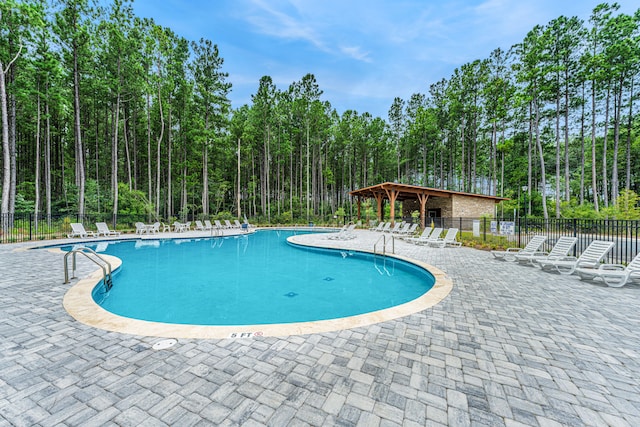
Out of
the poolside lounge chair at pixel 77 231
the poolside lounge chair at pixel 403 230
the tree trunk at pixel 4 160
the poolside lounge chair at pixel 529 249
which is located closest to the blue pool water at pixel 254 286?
the poolside lounge chair at pixel 529 249

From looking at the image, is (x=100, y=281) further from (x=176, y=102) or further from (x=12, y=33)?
(x=176, y=102)

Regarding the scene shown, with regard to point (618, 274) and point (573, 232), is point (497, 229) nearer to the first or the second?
point (573, 232)

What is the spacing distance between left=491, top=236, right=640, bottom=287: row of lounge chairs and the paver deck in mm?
1915

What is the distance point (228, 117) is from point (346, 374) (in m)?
23.1

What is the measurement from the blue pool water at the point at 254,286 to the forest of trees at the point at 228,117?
432 inches

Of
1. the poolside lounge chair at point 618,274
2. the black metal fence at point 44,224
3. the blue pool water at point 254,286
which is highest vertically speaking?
the black metal fence at point 44,224

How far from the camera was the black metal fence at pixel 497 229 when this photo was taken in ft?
27.0

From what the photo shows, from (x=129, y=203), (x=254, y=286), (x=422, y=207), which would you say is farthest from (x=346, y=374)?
(x=129, y=203)

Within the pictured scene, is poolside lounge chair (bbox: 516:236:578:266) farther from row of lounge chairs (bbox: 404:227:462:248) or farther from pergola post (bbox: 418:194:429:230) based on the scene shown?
pergola post (bbox: 418:194:429:230)

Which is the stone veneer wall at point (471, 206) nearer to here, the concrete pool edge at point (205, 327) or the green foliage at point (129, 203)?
the concrete pool edge at point (205, 327)

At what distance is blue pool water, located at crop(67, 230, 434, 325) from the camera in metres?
4.38

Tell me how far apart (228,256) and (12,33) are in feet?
50.2

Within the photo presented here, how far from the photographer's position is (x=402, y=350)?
2.42 meters

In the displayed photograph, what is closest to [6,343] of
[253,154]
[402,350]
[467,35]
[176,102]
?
[402,350]
